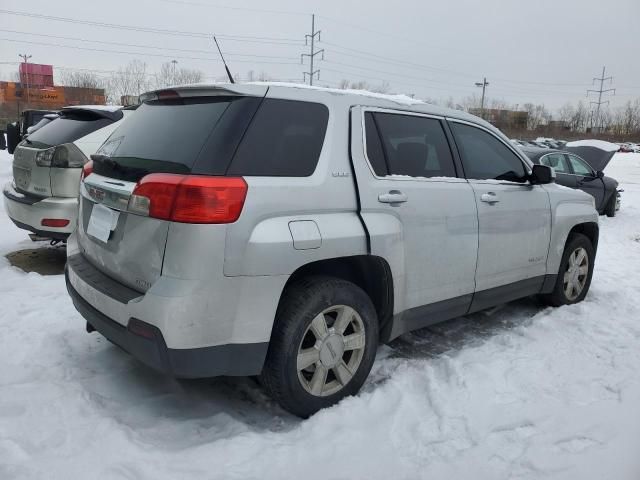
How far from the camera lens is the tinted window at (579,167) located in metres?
11.6

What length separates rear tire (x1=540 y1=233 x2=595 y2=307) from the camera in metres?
4.79

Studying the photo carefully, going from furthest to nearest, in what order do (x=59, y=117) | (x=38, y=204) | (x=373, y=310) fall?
(x=59, y=117) → (x=38, y=204) → (x=373, y=310)

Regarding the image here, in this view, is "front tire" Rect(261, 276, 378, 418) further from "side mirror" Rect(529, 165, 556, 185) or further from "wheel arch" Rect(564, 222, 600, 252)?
"wheel arch" Rect(564, 222, 600, 252)

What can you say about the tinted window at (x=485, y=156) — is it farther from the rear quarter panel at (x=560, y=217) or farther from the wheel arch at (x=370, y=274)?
the wheel arch at (x=370, y=274)

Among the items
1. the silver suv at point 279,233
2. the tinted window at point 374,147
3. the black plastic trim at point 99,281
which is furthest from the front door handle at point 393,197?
the black plastic trim at point 99,281

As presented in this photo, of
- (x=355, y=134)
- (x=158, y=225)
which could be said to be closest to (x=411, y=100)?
(x=355, y=134)

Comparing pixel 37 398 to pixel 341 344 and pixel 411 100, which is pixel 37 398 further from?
pixel 411 100

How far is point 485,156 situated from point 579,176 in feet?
28.3

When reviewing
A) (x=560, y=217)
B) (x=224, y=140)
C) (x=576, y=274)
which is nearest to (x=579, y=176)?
(x=576, y=274)

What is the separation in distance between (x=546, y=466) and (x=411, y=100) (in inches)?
96.0

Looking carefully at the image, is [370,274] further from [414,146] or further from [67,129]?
[67,129]

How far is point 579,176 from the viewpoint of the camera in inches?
448

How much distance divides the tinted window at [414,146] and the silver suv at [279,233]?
0.04ft

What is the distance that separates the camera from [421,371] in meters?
3.45
